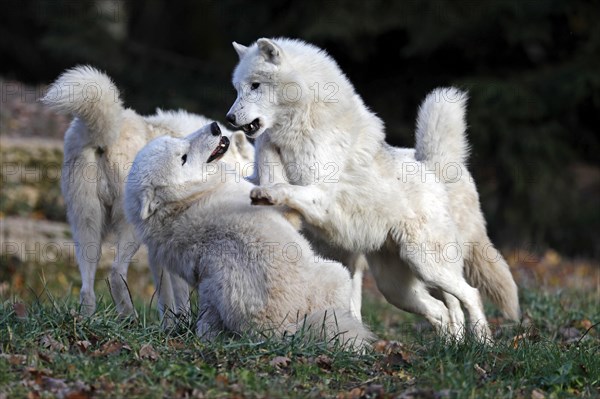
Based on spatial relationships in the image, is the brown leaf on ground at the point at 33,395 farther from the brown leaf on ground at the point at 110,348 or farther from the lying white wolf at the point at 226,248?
the lying white wolf at the point at 226,248

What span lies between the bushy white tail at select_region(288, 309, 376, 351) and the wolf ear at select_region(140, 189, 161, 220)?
4.25 ft

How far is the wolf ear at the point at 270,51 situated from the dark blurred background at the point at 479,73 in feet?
28.9

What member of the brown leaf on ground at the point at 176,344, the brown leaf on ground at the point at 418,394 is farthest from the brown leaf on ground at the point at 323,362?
the brown leaf on ground at the point at 176,344

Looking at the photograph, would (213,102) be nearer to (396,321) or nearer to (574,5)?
(574,5)

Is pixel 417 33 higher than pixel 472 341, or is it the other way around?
pixel 417 33

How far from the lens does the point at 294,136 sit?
21.4ft

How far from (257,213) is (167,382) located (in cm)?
154

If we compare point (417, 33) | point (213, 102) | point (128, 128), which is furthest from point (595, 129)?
point (128, 128)

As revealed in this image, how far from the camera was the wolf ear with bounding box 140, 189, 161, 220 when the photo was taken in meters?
6.05

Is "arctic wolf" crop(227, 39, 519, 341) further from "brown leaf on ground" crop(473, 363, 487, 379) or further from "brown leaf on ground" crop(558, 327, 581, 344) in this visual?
"brown leaf on ground" crop(473, 363, 487, 379)

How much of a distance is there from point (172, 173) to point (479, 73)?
10843mm

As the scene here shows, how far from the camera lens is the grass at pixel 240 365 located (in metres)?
4.68

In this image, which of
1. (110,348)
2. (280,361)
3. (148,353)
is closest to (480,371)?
(280,361)

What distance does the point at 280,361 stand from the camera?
5148 mm
